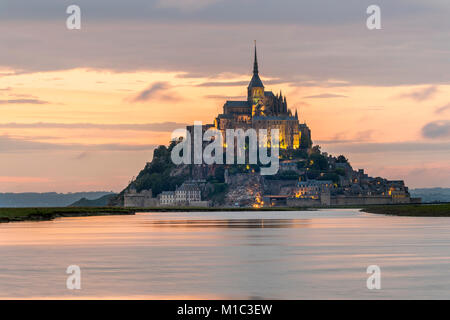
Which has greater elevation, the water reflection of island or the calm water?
the water reflection of island

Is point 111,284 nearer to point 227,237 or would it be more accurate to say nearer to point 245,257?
point 245,257

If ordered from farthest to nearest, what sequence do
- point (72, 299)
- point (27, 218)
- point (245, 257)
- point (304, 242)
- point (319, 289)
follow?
point (27, 218) → point (304, 242) → point (245, 257) → point (319, 289) → point (72, 299)

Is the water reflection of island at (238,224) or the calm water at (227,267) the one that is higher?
the water reflection of island at (238,224)

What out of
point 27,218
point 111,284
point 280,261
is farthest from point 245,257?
point 27,218

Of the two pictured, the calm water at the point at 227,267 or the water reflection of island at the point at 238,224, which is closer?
the calm water at the point at 227,267

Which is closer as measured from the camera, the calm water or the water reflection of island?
the calm water

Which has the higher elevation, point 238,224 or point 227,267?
point 238,224

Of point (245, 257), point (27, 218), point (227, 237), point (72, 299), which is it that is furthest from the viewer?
point (27, 218)

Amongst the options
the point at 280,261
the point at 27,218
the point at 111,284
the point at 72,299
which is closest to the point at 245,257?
the point at 280,261

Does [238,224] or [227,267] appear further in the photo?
[238,224]

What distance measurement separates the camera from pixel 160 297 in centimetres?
2747
